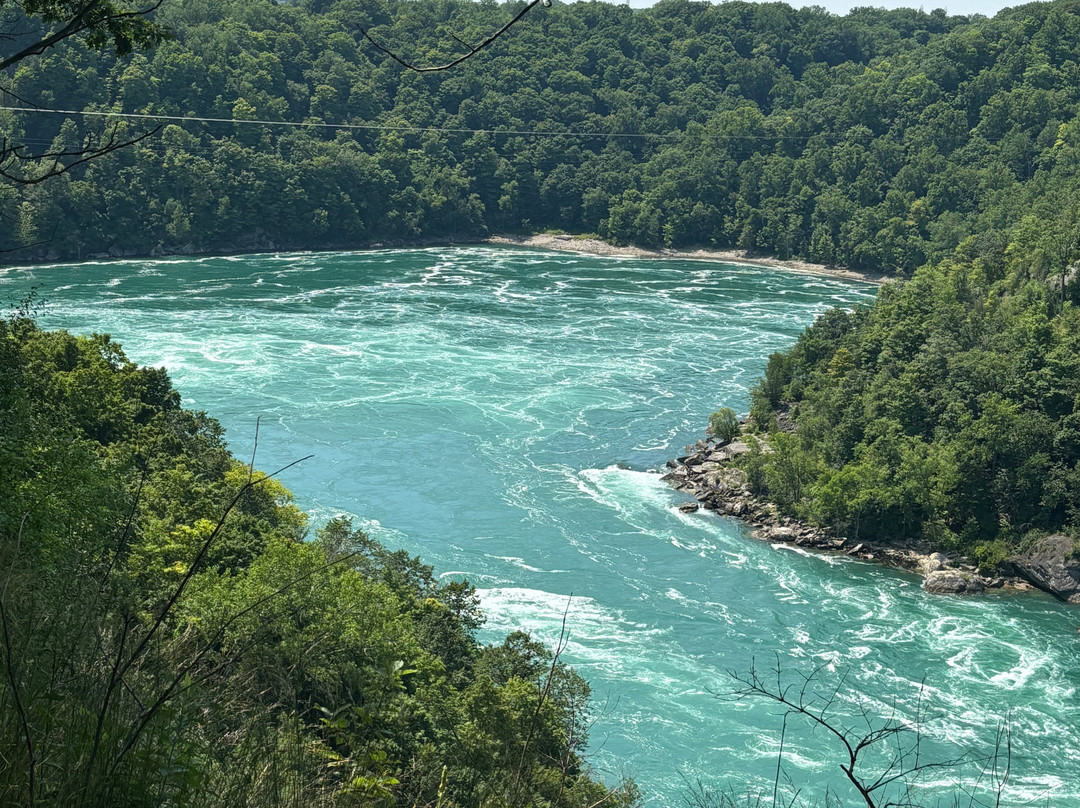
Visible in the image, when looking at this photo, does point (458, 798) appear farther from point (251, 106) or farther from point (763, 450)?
point (251, 106)

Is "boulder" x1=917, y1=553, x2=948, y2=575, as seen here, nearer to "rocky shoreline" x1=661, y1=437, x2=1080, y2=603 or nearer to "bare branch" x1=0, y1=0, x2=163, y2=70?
"rocky shoreline" x1=661, y1=437, x2=1080, y2=603

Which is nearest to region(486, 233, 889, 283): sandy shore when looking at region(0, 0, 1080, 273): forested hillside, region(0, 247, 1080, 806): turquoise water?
region(0, 0, 1080, 273): forested hillside

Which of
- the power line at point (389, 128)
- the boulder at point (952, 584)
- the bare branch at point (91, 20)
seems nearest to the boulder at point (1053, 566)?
the boulder at point (952, 584)

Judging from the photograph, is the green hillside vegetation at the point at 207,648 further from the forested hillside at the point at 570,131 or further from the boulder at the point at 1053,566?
the forested hillside at the point at 570,131

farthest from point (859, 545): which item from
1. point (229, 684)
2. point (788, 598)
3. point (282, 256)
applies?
point (282, 256)

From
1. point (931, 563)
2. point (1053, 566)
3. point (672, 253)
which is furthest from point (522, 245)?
point (1053, 566)

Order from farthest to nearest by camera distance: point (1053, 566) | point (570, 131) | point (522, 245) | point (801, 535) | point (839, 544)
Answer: point (570, 131), point (522, 245), point (801, 535), point (839, 544), point (1053, 566)

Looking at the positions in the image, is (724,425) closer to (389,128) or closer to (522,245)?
(522,245)
